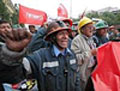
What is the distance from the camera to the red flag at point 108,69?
2326 millimetres

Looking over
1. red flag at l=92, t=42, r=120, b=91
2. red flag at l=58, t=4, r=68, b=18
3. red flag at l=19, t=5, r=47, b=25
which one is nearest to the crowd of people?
red flag at l=92, t=42, r=120, b=91

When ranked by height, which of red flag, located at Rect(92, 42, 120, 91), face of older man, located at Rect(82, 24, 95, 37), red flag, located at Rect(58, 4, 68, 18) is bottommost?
red flag, located at Rect(92, 42, 120, 91)

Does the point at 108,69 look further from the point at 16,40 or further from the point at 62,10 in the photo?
the point at 62,10

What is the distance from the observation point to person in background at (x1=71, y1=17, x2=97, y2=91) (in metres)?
2.93

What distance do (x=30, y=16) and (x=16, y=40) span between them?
234 inches

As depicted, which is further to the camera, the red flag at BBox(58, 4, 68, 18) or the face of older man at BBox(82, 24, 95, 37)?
the red flag at BBox(58, 4, 68, 18)

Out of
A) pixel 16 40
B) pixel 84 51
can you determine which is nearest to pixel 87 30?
pixel 84 51

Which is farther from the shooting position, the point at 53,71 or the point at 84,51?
the point at 84,51

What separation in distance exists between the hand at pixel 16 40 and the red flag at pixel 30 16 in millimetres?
5603

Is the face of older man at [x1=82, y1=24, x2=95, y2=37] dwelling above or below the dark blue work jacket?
above

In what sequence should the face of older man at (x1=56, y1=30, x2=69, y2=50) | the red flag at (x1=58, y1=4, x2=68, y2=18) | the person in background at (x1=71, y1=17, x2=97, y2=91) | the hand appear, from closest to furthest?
the hand
the face of older man at (x1=56, y1=30, x2=69, y2=50)
the person in background at (x1=71, y1=17, x2=97, y2=91)
the red flag at (x1=58, y1=4, x2=68, y2=18)

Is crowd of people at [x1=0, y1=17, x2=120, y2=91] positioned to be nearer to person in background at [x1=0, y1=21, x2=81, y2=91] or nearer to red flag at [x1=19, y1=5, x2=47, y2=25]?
person in background at [x1=0, y1=21, x2=81, y2=91]

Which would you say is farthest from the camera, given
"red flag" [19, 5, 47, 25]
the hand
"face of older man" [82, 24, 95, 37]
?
"red flag" [19, 5, 47, 25]

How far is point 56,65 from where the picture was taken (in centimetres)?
229
